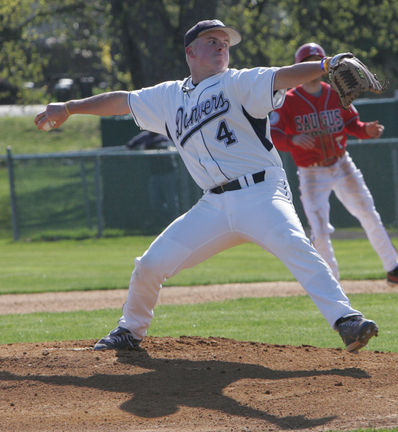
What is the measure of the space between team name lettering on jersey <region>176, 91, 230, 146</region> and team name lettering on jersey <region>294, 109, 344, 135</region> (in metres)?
3.22

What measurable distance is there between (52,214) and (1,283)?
19.4 ft

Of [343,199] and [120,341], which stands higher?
[343,199]

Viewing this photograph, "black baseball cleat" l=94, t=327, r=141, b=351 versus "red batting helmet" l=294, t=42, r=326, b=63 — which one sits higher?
"red batting helmet" l=294, t=42, r=326, b=63

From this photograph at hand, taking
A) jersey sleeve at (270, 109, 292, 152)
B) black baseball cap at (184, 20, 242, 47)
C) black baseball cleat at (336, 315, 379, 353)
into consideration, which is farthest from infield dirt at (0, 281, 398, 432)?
jersey sleeve at (270, 109, 292, 152)

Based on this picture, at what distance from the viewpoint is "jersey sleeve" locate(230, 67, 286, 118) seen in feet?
15.5

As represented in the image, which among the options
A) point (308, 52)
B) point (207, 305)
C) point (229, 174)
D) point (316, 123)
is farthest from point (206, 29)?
point (207, 305)

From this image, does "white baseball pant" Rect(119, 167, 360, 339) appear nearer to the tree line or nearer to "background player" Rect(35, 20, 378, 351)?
"background player" Rect(35, 20, 378, 351)

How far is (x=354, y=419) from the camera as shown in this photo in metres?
3.96

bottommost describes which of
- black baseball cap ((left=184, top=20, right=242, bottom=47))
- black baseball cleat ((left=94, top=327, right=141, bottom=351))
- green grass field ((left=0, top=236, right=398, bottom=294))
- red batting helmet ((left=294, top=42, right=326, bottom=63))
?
green grass field ((left=0, top=236, right=398, bottom=294))

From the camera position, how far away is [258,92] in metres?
4.77

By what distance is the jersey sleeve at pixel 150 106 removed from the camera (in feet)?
17.6

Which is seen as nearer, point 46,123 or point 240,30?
point 46,123

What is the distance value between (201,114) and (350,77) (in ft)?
3.01

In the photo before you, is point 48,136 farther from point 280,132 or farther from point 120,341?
point 120,341
